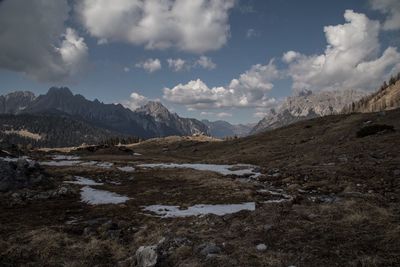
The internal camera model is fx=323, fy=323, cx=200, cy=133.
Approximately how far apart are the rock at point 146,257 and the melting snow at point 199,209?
7915mm

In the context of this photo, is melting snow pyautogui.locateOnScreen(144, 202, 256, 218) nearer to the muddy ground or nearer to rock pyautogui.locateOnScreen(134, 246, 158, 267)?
the muddy ground

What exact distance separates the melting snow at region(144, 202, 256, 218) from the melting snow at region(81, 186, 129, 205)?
15.7 feet

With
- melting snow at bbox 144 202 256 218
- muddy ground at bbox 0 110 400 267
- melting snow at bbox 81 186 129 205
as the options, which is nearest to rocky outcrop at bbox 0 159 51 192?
muddy ground at bbox 0 110 400 267

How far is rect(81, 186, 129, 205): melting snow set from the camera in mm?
27531

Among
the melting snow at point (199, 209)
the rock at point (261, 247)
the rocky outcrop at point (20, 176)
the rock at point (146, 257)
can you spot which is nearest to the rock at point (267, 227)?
the rock at point (261, 247)

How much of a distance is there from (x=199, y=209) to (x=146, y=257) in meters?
10.5

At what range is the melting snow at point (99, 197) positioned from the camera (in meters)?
27.5

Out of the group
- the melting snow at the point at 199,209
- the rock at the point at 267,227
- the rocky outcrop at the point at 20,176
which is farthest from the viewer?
the rocky outcrop at the point at 20,176

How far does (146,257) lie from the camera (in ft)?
42.0

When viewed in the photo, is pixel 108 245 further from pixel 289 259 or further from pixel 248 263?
pixel 289 259

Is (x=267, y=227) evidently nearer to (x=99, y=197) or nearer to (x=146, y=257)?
(x=146, y=257)

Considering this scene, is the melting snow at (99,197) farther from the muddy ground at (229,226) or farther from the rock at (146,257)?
the rock at (146,257)

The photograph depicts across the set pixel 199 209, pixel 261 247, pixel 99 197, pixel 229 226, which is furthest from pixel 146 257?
pixel 99 197

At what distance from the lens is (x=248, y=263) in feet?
39.5
